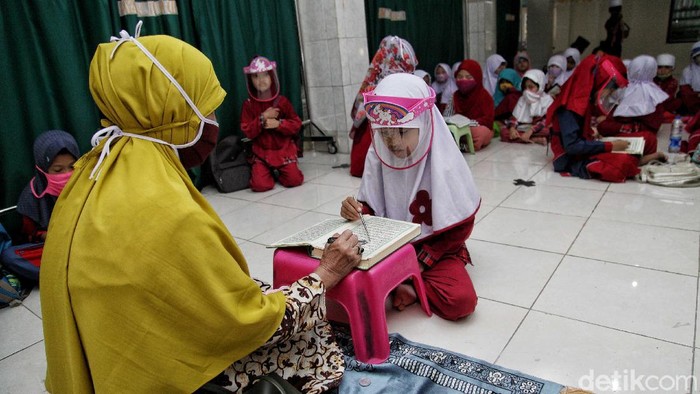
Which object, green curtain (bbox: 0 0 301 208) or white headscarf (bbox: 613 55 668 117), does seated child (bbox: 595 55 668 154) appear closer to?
white headscarf (bbox: 613 55 668 117)

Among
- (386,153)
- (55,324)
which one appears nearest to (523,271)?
(386,153)

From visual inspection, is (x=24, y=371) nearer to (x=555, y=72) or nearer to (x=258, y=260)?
(x=258, y=260)

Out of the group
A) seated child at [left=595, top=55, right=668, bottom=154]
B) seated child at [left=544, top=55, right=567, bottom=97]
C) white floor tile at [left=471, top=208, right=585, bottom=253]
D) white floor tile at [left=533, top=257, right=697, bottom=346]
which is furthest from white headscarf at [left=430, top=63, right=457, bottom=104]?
white floor tile at [left=533, top=257, right=697, bottom=346]

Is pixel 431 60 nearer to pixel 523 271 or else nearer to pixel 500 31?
pixel 500 31

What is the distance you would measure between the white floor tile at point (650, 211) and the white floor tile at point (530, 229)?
0.91ft

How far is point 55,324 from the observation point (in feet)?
3.82

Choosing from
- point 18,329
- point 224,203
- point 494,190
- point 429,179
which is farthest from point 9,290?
point 494,190

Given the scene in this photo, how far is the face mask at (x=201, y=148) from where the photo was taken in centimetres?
139

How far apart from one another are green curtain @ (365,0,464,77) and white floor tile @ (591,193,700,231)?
3.71m

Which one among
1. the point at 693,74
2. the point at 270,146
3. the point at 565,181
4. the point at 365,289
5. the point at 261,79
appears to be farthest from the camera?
the point at 693,74

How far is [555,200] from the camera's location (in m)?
3.52

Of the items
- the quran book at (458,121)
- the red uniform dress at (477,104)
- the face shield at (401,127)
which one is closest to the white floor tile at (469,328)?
the face shield at (401,127)

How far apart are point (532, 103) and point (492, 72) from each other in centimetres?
179

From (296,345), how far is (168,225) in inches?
25.4
